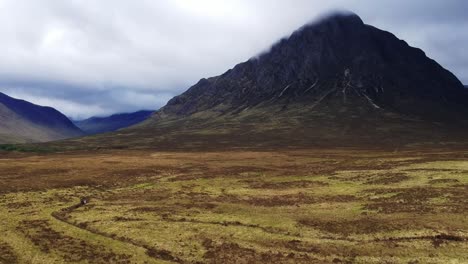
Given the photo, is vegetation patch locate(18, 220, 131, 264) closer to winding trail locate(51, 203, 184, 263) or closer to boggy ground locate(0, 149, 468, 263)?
boggy ground locate(0, 149, 468, 263)

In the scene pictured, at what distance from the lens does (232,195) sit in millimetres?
64125

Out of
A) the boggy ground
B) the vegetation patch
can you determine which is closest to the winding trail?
the boggy ground

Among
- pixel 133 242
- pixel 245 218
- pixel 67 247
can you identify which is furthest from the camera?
pixel 245 218

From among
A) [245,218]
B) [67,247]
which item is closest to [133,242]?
[67,247]

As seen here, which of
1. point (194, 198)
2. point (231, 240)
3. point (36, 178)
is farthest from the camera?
point (36, 178)

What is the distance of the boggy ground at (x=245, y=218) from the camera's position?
115 feet

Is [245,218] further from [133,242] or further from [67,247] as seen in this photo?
[67,247]

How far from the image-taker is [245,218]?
1849 inches

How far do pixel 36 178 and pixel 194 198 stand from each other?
39.0 meters

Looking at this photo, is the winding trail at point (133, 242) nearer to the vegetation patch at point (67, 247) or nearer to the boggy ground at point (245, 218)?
the boggy ground at point (245, 218)

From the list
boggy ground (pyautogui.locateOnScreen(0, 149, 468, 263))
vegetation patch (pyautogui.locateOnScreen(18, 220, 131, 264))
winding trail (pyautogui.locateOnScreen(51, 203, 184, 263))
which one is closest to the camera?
vegetation patch (pyautogui.locateOnScreen(18, 220, 131, 264))

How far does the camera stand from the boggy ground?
35031 mm

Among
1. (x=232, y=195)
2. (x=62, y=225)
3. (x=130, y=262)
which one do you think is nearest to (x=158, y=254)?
(x=130, y=262)

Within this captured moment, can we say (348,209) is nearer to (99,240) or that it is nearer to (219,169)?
(99,240)
